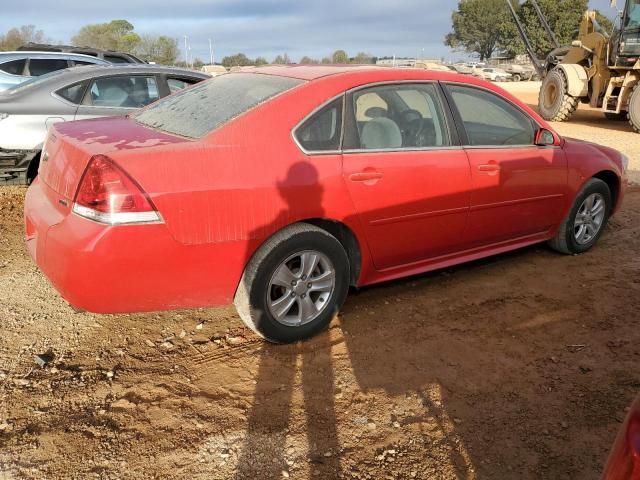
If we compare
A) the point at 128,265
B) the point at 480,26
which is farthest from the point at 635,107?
the point at 480,26

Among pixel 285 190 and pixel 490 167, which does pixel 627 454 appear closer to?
pixel 285 190

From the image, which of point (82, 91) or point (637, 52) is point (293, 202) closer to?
point (82, 91)

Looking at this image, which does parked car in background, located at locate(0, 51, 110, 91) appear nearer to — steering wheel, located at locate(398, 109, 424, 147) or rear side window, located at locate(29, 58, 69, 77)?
rear side window, located at locate(29, 58, 69, 77)

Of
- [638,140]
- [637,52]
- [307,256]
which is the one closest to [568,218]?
[307,256]

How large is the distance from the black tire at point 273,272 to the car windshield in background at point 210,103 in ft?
2.45

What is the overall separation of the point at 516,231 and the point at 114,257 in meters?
3.08

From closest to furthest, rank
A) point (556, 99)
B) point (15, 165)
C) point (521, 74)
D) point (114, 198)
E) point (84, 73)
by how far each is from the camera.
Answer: point (114, 198) → point (15, 165) → point (84, 73) → point (556, 99) → point (521, 74)

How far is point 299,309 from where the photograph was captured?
335cm

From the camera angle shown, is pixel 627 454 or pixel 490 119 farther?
pixel 490 119

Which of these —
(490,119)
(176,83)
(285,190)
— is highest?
(176,83)

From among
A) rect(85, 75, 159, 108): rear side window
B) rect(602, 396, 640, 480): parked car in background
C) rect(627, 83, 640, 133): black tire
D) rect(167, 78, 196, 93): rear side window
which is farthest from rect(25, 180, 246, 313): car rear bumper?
rect(627, 83, 640, 133): black tire

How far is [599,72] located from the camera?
1425 cm

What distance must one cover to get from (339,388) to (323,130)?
1469 mm

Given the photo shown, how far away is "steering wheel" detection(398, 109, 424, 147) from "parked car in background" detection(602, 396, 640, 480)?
2.59 metres
